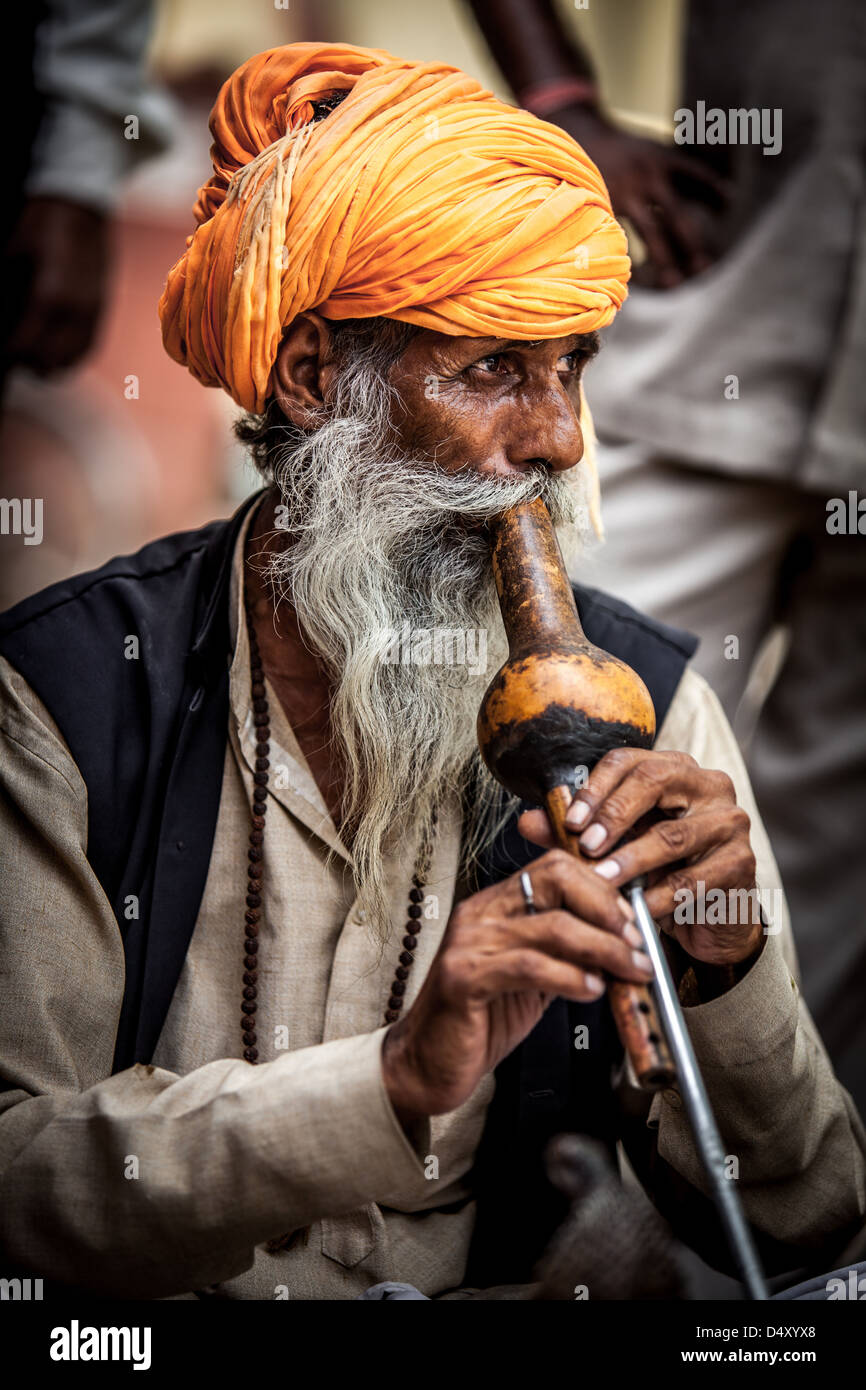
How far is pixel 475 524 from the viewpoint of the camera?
2.02m

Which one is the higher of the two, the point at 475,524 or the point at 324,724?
the point at 475,524

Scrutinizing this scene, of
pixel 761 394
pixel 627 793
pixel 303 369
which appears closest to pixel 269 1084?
pixel 627 793

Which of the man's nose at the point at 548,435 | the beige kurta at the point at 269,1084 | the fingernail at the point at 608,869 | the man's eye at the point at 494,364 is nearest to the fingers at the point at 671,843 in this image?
the fingernail at the point at 608,869

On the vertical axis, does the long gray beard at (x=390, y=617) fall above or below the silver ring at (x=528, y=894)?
above

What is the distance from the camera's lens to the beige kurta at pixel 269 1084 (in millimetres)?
1611

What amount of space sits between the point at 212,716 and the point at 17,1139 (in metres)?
0.71

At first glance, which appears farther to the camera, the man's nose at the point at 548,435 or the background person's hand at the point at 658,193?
the background person's hand at the point at 658,193

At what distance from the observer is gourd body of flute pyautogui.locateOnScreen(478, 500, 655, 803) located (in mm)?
1586

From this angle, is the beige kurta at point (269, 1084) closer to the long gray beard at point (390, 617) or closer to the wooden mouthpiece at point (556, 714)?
the long gray beard at point (390, 617)

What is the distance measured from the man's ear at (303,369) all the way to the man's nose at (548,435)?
348 mm

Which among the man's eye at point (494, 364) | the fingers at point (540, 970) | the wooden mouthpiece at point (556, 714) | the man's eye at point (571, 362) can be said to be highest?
the man's eye at point (571, 362)

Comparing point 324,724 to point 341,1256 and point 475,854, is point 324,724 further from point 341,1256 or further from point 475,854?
point 341,1256

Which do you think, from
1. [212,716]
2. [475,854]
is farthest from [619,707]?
[212,716]

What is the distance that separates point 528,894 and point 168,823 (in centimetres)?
76
